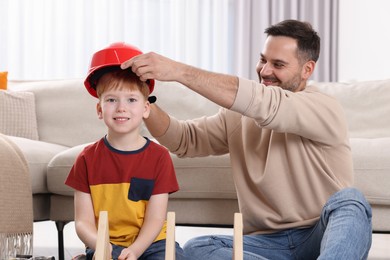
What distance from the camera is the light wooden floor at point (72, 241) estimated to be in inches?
122

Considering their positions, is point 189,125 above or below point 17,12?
below

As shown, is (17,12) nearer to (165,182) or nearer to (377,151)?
(377,151)

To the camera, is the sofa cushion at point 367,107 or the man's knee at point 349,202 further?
the sofa cushion at point 367,107

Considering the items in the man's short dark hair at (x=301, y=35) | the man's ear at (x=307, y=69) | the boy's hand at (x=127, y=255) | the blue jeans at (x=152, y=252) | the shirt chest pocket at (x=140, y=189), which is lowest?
the blue jeans at (x=152, y=252)

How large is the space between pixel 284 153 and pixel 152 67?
1.74 ft

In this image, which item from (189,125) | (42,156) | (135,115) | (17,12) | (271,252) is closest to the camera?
(135,115)

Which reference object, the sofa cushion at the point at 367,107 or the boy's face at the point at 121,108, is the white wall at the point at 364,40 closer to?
the sofa cushion at the point at 367,107

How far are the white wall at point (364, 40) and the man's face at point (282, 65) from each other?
8.44ft

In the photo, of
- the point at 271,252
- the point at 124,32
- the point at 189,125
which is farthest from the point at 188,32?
the point at 271,252

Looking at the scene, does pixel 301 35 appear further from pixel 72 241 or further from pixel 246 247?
pixel 72 241

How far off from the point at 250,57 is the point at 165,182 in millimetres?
3406

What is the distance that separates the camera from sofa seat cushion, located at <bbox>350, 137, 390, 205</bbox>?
89.3 inches

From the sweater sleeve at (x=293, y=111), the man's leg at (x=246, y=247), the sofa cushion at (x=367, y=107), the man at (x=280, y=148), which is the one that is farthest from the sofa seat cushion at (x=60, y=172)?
the sofa cushion at (x=367, y=107)

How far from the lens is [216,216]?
2389 mm
